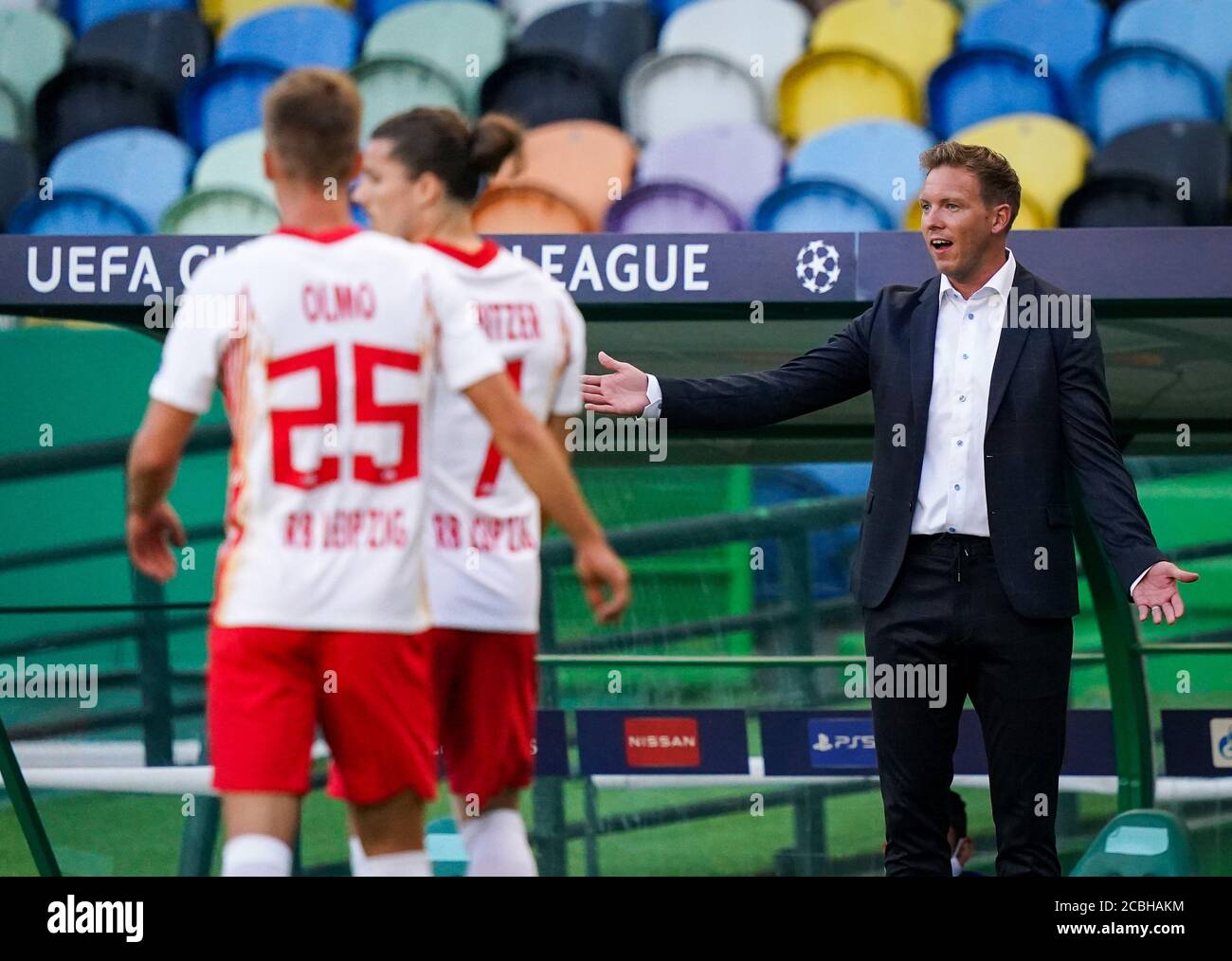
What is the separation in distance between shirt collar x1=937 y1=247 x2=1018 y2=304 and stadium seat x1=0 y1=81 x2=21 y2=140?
3439mm

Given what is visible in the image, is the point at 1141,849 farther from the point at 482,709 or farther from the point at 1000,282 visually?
the point at 482,709

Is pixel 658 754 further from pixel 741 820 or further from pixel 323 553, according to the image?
pixel 323 553

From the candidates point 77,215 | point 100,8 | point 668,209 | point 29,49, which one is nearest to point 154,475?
point 668,209

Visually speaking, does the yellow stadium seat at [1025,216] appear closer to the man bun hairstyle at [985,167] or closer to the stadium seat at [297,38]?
the man bun hairstyle at [985,167]

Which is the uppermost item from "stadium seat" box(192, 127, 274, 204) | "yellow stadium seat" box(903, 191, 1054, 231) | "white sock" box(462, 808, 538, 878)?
"stadium seat" box(192, 127, 274, 204)

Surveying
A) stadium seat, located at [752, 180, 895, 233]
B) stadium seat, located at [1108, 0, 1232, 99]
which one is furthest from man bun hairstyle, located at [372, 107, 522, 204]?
stadium seat, located at [1108, 0, 1232, 99]

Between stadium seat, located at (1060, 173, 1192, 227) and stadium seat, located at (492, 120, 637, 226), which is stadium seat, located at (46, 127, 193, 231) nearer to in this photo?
stadium seat, located at (492, 120, 637, 226)

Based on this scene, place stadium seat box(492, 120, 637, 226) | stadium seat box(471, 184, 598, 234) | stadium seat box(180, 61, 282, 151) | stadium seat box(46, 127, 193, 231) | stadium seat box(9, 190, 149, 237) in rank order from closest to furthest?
stadium seat box(471, 184, 598, 234), stadium seat box(492, 120, 637, 226), stadium seat box(9, 190, 149, 237), stadium seat box(46, 127, 193, 231), stadium seat box(180, 61, 282, 151)

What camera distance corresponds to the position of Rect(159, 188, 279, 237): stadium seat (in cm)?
548

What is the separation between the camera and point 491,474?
326 centimetres

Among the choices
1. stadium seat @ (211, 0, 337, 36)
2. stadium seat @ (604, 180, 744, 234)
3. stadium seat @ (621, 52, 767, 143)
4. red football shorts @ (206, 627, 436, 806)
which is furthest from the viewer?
stadium seat @ (211, 0, 337, 36)

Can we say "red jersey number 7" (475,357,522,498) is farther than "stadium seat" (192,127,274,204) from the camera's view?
No

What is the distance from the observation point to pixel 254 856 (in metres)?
2.79
